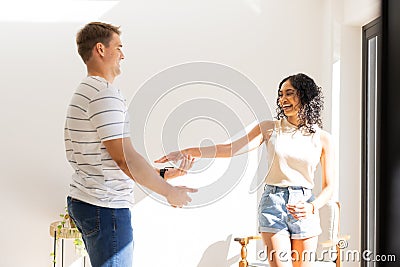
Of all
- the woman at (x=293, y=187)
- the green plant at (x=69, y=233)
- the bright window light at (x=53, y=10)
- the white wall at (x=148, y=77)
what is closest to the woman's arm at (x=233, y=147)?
the woman at (x=293, y=187)

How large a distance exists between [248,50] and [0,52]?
140 centimetres

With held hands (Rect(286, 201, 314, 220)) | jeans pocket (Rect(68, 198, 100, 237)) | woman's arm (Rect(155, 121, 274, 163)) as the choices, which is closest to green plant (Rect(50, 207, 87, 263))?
woman's arm (Rect(155, 121, 274, 163))

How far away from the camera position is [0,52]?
3000 millimetres

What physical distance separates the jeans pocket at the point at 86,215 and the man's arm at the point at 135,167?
14 centimetres

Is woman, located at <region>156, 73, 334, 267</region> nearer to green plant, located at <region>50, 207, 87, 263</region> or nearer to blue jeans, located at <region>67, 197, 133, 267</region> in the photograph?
blue jeans, located at <region>67, 197, 133, 267</region>

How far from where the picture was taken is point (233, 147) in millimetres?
3059

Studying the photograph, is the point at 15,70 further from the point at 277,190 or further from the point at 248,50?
the point at 277,190

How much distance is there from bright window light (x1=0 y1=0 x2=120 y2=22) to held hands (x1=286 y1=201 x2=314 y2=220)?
1631mm

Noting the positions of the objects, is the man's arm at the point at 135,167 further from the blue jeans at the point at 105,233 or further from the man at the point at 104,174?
the blue jeans at the point at 105,233

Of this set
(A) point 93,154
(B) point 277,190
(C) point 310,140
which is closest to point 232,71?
(C) point 310,140

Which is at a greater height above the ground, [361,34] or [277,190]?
[361,34]

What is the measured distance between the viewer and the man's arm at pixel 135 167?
144cm

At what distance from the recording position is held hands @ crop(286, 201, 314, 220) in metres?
2.07

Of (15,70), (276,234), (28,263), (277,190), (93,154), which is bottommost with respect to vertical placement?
(28,263)
